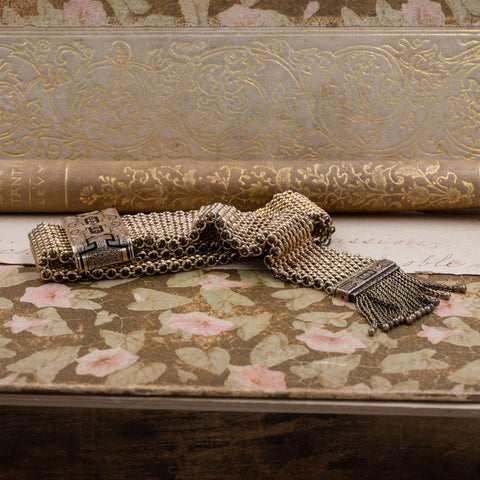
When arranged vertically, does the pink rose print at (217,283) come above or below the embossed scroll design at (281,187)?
below

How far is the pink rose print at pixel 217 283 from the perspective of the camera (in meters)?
1.27

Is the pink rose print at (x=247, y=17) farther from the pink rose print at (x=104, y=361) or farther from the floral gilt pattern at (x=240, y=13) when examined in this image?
the pink rose print at (x=104, y=361)

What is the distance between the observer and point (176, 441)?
3.01 feet

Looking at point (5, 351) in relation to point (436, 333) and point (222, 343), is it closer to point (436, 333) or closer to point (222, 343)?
point (222, 343)

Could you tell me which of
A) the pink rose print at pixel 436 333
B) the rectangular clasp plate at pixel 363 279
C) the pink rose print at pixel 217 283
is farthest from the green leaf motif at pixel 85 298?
the pink rose print at pixel 436 333

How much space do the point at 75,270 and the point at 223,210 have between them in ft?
1.26

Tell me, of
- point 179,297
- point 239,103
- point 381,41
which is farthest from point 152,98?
point 179,297

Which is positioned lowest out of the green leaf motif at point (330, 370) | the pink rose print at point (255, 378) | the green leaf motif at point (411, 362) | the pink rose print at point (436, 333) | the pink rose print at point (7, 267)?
the pink rose print at point (7, 267)

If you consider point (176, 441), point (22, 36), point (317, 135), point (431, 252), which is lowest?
point (176, 441)

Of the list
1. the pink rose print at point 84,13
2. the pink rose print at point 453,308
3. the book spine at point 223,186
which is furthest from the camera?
the pink rose print at point 84,13

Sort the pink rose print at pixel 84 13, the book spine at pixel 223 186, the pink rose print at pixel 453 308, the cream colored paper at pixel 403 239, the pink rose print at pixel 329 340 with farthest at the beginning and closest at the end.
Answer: the pink rose print at pixel 84 13
the book spine at pixel 223 186
the cream colored paper at pixel 403 239
the pink rose print at pixel 453 308
the pink rose print at pixel 329 340

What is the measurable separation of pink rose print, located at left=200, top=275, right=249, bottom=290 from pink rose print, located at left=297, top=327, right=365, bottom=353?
0.25 meters

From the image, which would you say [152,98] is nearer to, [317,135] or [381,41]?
[317,135]

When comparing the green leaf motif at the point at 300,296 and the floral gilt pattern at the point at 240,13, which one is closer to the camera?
the green leaf motif at the point at 300,296
